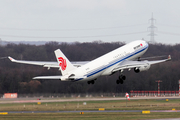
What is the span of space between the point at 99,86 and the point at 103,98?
343 centimetres

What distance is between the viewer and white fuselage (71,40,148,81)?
7057cm

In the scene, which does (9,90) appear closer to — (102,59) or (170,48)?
(102,59)

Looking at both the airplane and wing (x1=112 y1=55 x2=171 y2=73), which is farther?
wing (x1=112 y1=55 x2=171 y2=73)

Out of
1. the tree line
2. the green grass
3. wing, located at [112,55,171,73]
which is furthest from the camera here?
the tree line

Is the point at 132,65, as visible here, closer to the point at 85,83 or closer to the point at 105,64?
the point at 105,64

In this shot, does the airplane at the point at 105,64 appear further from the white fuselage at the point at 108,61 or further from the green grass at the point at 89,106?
the green grass at the point at 89,106

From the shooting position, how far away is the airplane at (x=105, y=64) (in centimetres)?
6938

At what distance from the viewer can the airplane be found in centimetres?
6938

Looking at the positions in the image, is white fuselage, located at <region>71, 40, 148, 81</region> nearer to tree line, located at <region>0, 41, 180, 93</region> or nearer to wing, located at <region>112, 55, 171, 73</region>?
wing, located at <region>112, 55, 171, 73</region>

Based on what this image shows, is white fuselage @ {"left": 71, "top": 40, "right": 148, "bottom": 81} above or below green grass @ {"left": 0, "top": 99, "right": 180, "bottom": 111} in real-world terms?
above

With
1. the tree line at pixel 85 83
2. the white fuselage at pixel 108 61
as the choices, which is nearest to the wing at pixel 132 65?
the white fuselage at pixel 108 61

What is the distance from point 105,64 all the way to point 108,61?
108cm

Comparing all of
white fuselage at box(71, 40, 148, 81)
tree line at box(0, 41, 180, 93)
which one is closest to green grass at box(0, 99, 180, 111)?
white fuselage at box(71, 40, 148, 81)

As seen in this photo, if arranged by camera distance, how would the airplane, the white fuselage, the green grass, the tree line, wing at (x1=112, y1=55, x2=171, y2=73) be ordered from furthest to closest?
1. the tree line
2. the green grass
3. wing at (x1=112, y1=55, x2=171, y2=73)
4. the white fuselage
5. the airplane
